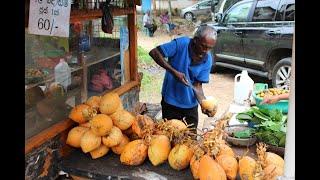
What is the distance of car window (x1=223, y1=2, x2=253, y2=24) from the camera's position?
8.62m

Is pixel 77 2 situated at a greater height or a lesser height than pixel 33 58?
greater

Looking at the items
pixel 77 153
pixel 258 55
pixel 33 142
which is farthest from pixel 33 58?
pixel 258 55

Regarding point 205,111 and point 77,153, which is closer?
point 77,153

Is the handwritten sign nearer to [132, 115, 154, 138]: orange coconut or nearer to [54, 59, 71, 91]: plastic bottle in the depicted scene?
[54, 59, 71, 91]: plastic bottle

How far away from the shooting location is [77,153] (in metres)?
2.40

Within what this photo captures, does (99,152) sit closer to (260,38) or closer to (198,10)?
(260,38)

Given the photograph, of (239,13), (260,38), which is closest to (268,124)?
(260,38)

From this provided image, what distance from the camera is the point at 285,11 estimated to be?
769 cm

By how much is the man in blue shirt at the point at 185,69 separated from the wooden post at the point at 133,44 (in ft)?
0.72

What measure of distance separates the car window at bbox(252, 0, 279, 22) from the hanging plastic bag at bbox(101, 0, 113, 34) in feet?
18.9

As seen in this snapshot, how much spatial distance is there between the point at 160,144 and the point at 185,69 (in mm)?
1563

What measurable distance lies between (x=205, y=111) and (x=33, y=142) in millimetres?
1553

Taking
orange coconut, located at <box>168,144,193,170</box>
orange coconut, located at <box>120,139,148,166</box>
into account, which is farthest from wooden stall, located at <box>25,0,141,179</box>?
orange coconut, located at <box>168,144,193,170</box>
